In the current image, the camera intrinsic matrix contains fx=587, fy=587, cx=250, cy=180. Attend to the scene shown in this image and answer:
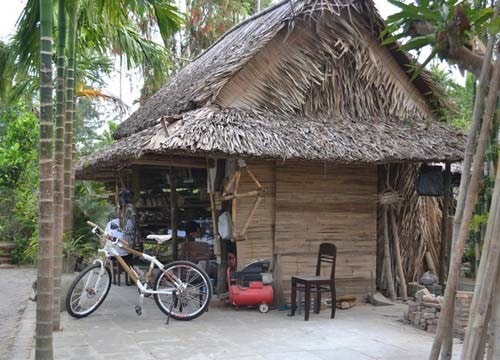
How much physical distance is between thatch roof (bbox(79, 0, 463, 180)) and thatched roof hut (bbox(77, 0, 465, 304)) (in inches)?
0.7

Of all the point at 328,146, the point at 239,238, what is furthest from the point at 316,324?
the point at 328,146

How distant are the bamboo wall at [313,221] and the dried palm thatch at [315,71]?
3.13 ft

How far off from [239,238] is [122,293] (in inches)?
101

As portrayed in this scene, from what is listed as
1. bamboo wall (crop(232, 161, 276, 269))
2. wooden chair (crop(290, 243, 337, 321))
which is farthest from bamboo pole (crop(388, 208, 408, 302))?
bamboo wall (crop(232, 161, 276, 269))

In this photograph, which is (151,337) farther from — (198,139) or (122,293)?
(122,293)

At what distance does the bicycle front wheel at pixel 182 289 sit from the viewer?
716cm

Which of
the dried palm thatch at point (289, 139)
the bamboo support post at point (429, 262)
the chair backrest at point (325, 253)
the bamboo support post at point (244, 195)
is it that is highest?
the dried palm thatch at point (289, 139)

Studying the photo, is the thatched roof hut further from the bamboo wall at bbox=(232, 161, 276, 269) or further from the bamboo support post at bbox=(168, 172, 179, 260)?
the bamboo support post at bbox=(168, 172, 179, 260)

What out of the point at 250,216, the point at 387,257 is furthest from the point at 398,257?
the point at 250,216

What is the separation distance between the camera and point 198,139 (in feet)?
23.6

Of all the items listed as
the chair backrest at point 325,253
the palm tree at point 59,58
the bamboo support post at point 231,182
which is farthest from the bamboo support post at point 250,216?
the palm tree at point 59,58

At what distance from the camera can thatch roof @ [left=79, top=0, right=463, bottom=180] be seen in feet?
25.1

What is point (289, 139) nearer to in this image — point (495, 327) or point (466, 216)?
point (466, 216)

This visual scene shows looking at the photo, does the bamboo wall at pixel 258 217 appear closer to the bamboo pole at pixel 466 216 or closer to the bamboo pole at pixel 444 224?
the bamboo pole at pixel 444 224
